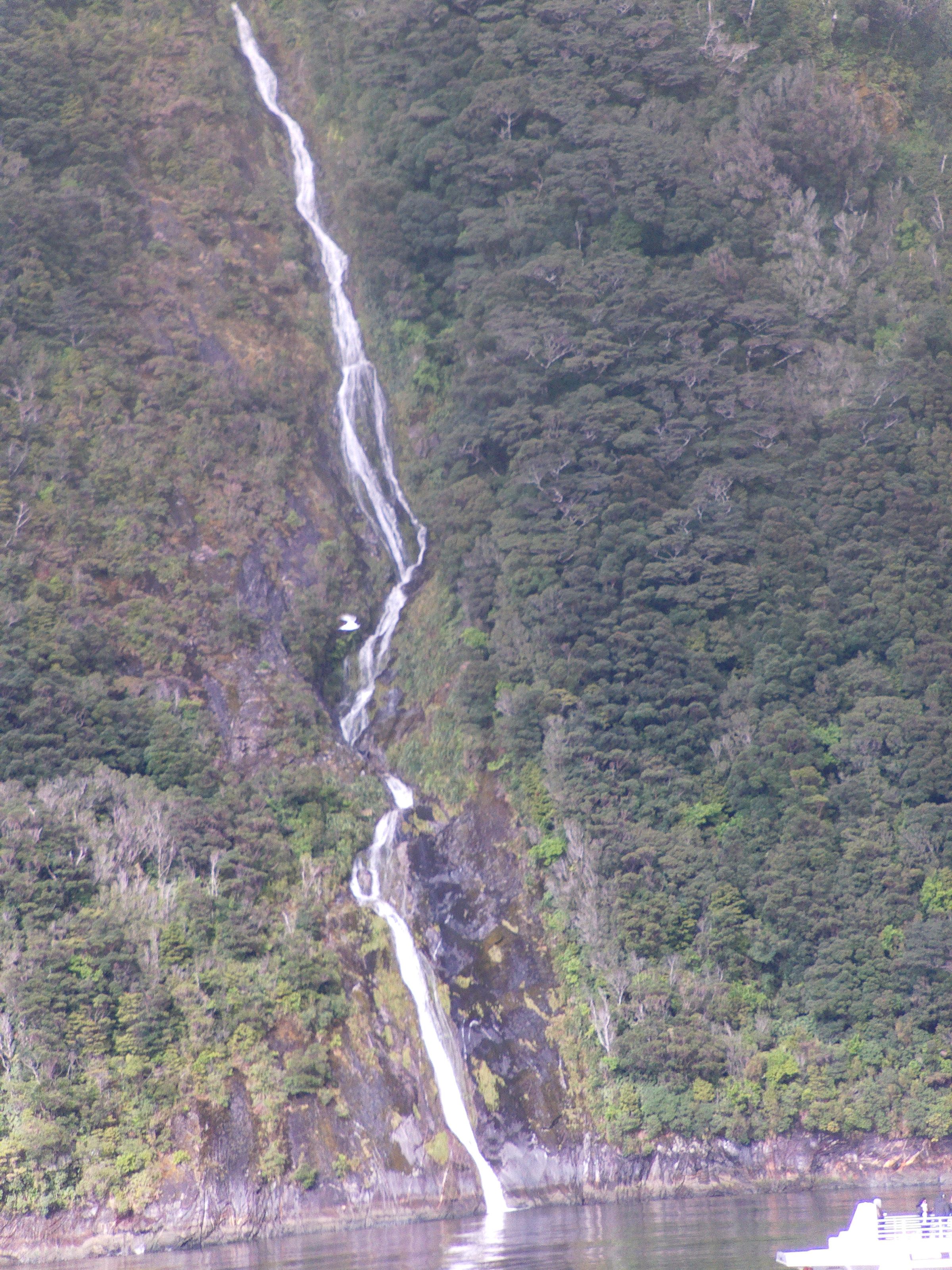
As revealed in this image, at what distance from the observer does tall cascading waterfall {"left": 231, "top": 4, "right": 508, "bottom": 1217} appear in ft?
139

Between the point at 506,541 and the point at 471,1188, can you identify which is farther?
the point at 506,541

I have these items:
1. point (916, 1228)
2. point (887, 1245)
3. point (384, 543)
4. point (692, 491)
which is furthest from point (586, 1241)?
point (384, 543)

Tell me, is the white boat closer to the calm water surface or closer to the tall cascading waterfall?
the calm water surface

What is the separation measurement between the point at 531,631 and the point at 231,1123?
Answer: 17.7 meters

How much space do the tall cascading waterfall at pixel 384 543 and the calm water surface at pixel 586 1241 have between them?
4021 millimetres

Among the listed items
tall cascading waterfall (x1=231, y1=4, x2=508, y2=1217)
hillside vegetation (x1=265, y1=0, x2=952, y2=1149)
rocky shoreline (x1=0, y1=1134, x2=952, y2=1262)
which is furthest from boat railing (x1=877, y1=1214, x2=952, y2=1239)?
tall cascading waterfall (x1=231, y1=4, x2=508, y2=1217)

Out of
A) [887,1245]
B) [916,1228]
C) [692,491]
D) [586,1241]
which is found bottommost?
[586,1241]

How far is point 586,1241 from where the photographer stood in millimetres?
32031

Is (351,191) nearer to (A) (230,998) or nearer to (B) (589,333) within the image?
(B) (589,333)

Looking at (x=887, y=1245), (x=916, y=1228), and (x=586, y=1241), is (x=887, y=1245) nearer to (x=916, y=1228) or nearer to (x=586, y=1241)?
(x=916, y=1228)

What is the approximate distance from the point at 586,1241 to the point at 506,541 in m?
24.4

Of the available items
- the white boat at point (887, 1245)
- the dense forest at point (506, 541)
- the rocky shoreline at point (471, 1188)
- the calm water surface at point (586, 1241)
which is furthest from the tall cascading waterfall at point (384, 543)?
the white boat at point (887, 1245)

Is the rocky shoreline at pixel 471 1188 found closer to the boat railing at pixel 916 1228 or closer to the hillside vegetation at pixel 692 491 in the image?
the hillside vegetation at pixel 692 491

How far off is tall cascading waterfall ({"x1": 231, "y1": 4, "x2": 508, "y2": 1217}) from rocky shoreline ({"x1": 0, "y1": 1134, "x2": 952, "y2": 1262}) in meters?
1.32
